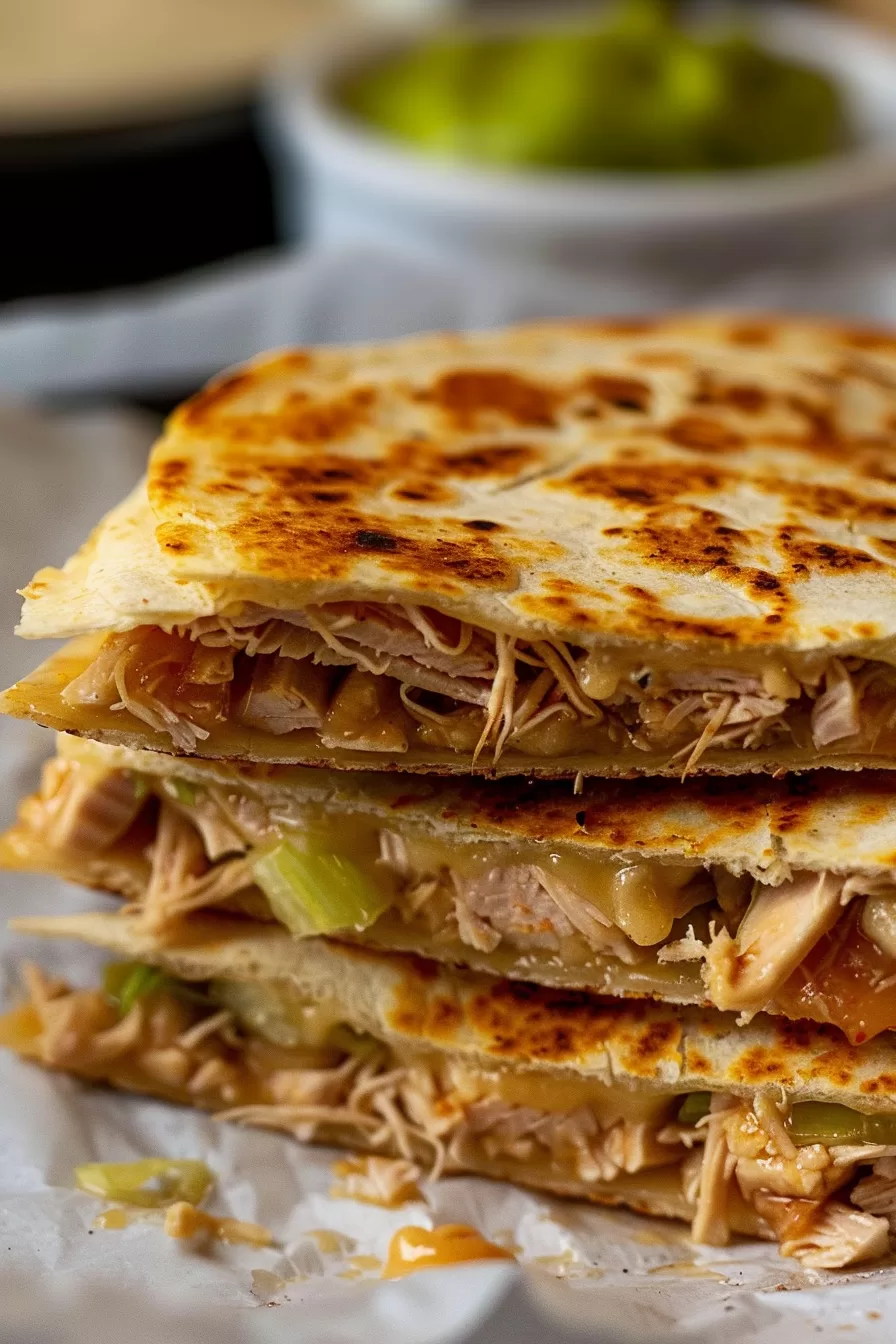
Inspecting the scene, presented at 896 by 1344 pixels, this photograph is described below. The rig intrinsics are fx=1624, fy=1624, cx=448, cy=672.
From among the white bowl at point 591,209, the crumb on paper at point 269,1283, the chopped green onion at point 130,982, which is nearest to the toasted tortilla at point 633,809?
the chopped green onion at point 130,982

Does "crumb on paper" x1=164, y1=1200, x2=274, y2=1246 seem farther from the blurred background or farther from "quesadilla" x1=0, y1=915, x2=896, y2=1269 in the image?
the blurred background

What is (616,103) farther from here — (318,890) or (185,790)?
(318,890)

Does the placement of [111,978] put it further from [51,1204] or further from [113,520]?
[113,520]

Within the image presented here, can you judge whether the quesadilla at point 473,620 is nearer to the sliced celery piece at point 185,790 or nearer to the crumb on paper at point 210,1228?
the sliced celery piece at point 185,790

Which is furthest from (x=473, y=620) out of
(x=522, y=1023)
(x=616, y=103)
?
(x=616, y=103)

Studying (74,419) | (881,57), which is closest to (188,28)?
(881,57)
